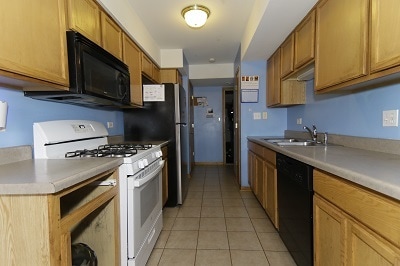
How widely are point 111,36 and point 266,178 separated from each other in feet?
6.88

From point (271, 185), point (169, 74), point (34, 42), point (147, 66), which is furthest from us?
point (169, 74)

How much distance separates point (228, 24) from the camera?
2797 mm

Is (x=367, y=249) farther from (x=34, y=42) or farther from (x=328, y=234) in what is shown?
(x=34, y=42)

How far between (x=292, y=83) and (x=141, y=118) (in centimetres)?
199

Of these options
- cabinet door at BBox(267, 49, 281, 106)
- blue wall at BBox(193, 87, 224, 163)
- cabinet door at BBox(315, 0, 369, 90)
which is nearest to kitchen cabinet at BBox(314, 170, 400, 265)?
cabinet door at BBox(315, 0, 369, 90)

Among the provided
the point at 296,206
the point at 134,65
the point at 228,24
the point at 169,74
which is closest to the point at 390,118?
the point at 296,206

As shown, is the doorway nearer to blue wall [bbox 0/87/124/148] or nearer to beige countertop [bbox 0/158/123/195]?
blue wall [bbox 0/87/124/148]

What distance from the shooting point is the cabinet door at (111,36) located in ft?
5.98

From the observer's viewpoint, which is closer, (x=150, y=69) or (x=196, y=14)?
(x=196, y=14)

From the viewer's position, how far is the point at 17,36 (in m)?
1.02

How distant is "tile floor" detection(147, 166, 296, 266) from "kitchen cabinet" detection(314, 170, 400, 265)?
27.0 inches

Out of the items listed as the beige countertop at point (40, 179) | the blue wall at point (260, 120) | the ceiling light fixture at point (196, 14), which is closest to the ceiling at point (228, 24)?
the ceiling light fixture at point (196, 14)

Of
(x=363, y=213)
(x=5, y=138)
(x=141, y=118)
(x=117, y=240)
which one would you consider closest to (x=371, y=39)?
(x=363, y=213)

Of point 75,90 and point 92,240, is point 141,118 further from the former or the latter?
point 92,240
